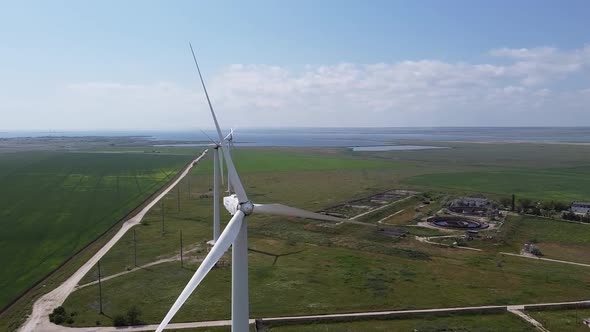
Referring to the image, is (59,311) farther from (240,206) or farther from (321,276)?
(321,276)

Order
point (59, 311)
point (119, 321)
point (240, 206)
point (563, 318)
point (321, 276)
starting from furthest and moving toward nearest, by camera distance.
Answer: point (321, 276) → point (563, 318) → point (59, 311) → point (119, 321) → point (240, 206)

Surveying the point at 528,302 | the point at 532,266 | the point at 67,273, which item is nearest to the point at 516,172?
the point at 532,266

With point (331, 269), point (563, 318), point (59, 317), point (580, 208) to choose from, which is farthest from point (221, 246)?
point (580, 208)

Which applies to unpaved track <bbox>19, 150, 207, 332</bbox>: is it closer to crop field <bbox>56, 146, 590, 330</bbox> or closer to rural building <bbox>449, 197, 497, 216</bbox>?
crop field <bbox>56, 146, 590, 330</bbox>

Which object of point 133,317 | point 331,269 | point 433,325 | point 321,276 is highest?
point 133,317

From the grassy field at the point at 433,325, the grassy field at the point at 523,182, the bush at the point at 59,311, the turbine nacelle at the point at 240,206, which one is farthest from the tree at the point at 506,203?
the bush at the point at 59,311

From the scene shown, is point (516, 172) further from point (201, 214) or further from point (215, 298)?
point (215, 298)
